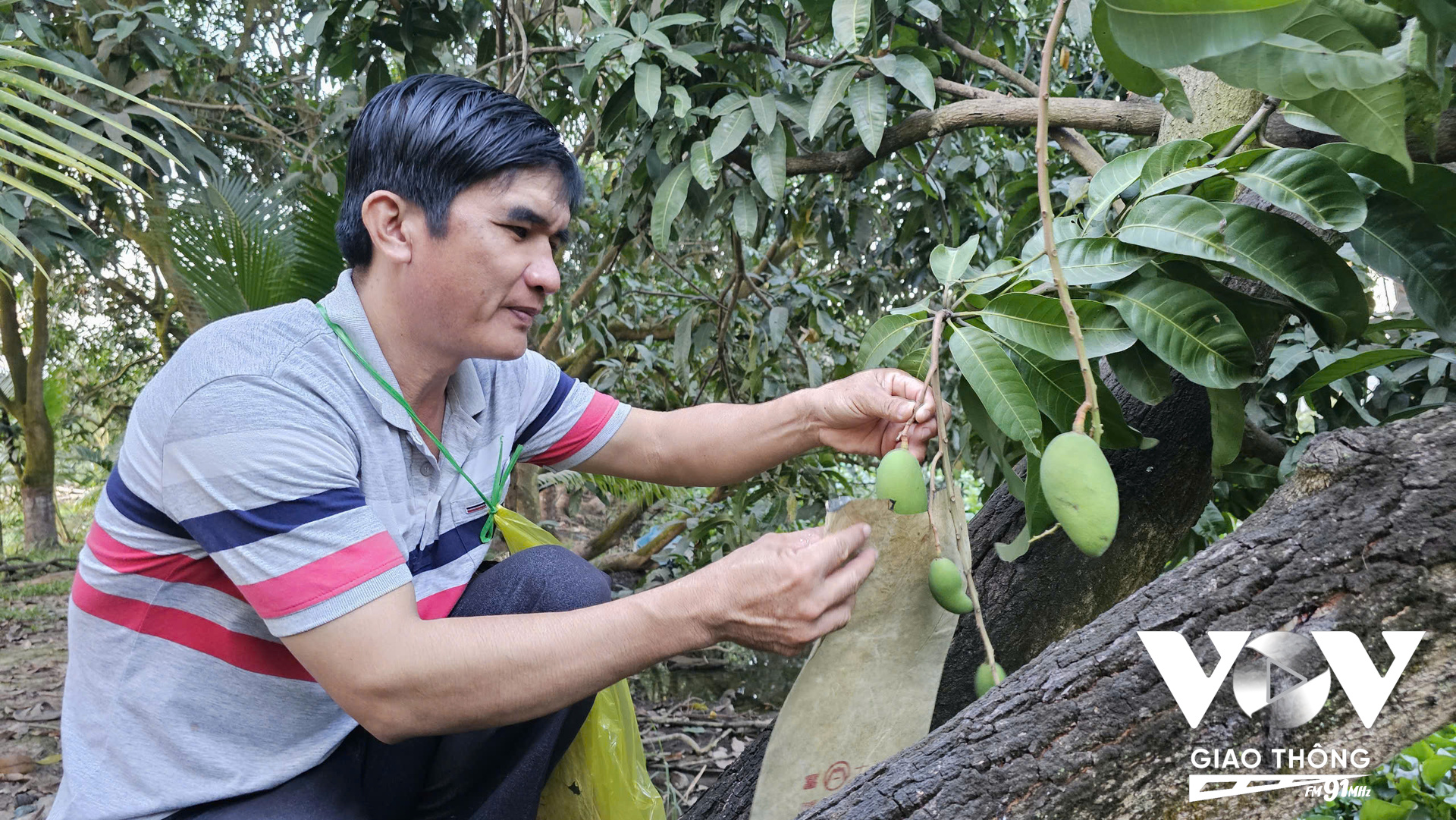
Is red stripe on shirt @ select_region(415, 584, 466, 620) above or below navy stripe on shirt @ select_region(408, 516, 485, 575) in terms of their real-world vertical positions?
below

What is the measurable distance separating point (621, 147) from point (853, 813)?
5.51 feet

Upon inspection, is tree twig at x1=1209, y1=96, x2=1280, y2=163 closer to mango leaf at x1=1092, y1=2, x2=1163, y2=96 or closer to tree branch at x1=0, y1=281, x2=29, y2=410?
mango leaf at x1=1092, y1=2, x2=1163, y2=96

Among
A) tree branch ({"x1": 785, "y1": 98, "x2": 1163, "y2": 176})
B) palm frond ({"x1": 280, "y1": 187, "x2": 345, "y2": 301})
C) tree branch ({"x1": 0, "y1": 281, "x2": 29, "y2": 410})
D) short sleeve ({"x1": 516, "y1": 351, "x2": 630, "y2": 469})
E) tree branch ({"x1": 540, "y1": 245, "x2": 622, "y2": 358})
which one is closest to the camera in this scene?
tree branch ({"x1": 785, "y1": 98, "x2": 1163, "y2": 176})

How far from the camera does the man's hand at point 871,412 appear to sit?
4.30ft

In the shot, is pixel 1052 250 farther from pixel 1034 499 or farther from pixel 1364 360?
pixel 1364 360

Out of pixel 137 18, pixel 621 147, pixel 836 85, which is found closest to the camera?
pixel 836 85

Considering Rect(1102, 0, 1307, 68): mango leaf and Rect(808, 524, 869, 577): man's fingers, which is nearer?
Rect(1102, 0, 1307, 68): mango leaf

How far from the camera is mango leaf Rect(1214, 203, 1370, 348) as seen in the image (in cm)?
101

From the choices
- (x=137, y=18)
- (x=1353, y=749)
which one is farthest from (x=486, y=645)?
(x=137, y=18)

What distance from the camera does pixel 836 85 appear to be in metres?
1.55

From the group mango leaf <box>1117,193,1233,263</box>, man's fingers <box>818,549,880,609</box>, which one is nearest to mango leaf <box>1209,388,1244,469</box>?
mango leaf <box>1117,193,1233,263</box>

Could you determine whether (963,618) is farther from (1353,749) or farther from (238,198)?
(238,198)

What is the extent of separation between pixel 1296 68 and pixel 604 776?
1.18m

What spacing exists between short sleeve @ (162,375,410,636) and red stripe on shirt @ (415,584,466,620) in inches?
12.9
